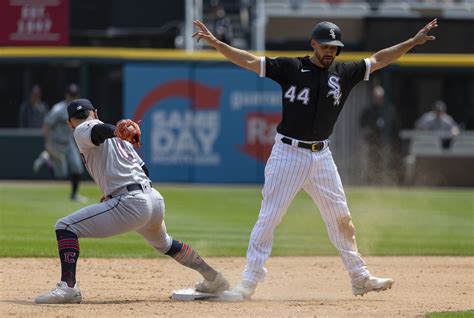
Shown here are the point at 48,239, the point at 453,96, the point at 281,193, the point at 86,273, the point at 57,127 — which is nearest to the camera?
the point at 281,193

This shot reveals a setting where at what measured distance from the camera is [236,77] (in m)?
23.6

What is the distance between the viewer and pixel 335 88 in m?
7.88

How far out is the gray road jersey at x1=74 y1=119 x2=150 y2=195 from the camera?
298 inches

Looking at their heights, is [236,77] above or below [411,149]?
above

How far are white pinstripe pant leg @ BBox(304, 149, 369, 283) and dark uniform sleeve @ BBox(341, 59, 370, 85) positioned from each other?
0.60 meters

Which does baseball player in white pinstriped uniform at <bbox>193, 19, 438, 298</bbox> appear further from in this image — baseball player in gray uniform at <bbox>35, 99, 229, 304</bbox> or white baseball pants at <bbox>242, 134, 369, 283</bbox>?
baseball player in gray uniform at <bbox>35, 99, 229, 304</bbox>

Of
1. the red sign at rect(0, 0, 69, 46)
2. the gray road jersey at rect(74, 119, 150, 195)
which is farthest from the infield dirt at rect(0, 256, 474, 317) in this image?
the red sign at rect(0, 0, 69, 46)

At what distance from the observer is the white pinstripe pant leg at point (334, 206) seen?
7930mm

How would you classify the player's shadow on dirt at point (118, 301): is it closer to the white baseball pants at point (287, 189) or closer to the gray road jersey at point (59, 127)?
the white baseball pants at point (287, 189)

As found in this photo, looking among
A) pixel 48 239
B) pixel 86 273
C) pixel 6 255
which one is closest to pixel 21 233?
pixel 48 239

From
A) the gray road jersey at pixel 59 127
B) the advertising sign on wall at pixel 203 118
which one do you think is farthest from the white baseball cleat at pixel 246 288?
the advertising sign on wall at pixel 203 118

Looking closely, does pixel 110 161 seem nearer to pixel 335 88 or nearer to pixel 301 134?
pixel 301 134

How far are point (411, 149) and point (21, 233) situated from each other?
495 inches

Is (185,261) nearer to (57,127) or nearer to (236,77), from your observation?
(57,127)
